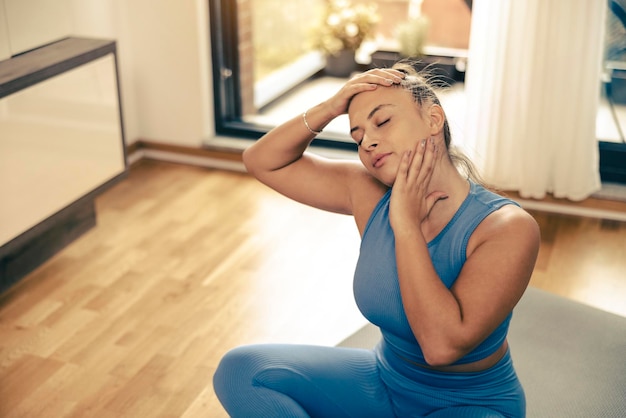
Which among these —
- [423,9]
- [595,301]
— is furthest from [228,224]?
[423,9]

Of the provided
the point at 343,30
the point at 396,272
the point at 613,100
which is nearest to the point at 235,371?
the point at 396,272

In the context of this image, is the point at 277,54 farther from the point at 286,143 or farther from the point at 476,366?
the point at 476,366

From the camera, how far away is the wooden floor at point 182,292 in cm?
215

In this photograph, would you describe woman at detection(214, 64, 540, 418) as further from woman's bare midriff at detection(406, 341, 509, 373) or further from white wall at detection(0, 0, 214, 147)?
white wall at detection(0, 0, 214, 147)

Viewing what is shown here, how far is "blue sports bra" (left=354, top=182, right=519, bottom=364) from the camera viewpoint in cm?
142

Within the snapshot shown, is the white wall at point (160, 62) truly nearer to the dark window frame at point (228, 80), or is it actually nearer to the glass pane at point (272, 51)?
the dark window frame at point (228, 80)

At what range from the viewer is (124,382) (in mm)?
2152

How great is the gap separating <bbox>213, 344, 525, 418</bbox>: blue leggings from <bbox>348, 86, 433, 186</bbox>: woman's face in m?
0.41

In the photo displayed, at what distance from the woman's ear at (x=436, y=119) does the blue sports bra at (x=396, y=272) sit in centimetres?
14

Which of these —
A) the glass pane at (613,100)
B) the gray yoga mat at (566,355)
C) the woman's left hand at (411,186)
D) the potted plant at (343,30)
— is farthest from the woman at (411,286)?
the potted plant at (343,30)

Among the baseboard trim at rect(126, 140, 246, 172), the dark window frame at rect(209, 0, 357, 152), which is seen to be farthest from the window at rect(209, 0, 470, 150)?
the baseboard trim at rect(126, 140, 246, 172)

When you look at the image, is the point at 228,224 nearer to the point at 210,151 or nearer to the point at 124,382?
the point at 210,151

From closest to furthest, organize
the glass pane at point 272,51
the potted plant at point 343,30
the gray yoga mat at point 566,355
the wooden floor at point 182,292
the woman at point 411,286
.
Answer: the woman at point 411,286 < the gray yoga mat at point 566,355 < the wooden floor at point 182,292 < the glass pane at point 272,51 < the potted plant at point 343,30

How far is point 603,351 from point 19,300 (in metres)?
1.85
